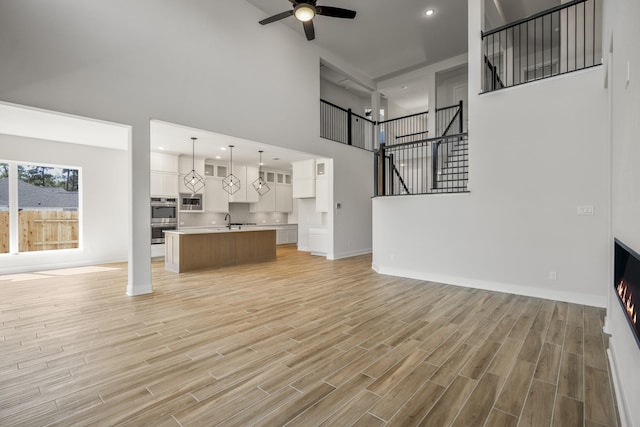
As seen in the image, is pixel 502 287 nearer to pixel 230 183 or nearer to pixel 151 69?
pixel 151 69

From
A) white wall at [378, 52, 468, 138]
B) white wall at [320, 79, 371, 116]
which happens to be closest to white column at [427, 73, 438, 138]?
white wall at [378, 52, 468, 138]

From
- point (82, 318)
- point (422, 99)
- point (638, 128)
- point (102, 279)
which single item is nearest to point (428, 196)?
point (638, 128)

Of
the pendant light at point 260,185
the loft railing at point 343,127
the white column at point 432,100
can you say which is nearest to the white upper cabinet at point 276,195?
the pendant light at point 260,185

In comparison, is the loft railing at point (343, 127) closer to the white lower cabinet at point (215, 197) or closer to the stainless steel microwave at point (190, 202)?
the white lower cabinet at point (215, 197)

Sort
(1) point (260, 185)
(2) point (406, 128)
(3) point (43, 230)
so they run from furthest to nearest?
(2) point (406, 128) < (1) point (260, 185) < (3) point (43, 230)

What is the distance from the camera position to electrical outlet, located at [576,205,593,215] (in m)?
3.88

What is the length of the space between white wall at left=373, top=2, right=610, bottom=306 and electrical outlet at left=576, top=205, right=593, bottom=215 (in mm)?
58

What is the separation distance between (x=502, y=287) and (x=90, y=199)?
895 centimetres

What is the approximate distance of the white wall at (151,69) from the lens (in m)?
3.59

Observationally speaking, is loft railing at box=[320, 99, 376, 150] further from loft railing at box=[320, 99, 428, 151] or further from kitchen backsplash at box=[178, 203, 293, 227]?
kitchen backsplash at box=[178, 203, 293, 227]

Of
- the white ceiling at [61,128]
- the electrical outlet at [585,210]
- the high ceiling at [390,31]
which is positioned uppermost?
the high ceiling at [390,31]

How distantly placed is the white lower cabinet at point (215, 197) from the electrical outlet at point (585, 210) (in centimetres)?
868

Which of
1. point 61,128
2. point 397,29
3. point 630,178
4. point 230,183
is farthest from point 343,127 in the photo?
point 630,178

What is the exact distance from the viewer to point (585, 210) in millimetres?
3916
